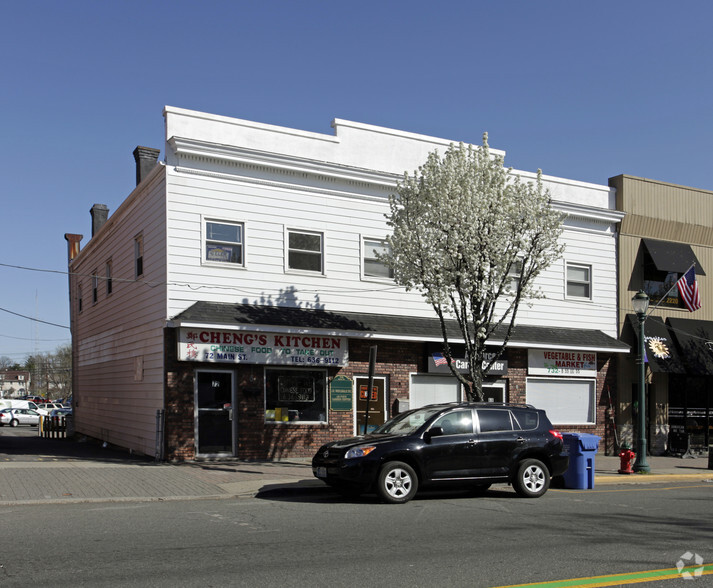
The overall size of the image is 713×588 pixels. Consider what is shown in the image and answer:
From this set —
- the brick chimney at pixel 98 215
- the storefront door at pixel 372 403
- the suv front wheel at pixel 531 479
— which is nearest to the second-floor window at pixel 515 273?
the storefront door at pixel 372 403

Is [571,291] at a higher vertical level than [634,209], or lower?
lower

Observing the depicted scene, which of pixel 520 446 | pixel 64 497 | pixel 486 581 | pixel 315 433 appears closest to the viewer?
pixel 486 581

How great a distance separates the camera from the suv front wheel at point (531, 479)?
12.8 meters

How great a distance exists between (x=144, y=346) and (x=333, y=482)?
8.65m

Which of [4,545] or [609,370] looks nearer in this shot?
[4,545]

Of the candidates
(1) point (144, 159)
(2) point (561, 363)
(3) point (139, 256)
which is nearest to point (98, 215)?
(1) point (144, 159)

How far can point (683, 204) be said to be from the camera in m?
25.1

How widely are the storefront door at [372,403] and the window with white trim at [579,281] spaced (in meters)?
7.12

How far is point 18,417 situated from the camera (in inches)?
1833

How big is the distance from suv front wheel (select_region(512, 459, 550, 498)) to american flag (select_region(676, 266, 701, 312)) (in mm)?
12807

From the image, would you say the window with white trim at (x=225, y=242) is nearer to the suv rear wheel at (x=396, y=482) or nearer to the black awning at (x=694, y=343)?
the suv rear wheel at (x=396, y=482)

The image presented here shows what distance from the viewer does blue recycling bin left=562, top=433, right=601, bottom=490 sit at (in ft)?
48.6

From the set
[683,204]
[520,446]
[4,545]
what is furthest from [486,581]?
[683,204]

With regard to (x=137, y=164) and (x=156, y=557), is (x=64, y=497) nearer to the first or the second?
(x=156, y=557)
